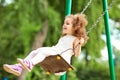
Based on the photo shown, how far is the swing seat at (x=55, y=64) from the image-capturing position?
96.1 inches

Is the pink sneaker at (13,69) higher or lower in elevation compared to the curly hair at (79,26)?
lower

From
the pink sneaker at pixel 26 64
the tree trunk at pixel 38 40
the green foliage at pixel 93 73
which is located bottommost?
the green foliage at pixel 93 73

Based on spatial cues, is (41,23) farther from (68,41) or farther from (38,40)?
(68,41)

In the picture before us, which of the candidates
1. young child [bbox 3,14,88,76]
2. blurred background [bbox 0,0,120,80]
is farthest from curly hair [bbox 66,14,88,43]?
blurred background [bbox 0,0,120,80]

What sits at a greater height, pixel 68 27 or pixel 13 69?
pixel 68 27

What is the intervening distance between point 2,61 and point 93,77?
11.8 ft

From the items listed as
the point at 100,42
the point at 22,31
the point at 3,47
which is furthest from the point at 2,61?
the point at 100,42

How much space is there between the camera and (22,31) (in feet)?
25.9

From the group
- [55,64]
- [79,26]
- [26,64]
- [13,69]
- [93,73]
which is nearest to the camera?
[26,64]

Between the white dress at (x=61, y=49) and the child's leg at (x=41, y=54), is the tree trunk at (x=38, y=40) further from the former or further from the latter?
the child's leg at (x=41, y=54)

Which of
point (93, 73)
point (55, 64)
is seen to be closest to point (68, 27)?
point (55, 64)

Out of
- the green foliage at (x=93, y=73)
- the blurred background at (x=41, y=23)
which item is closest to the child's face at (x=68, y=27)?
the blurred background at (x=41, y=23)

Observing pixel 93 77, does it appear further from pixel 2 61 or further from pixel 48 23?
pixel 48 23

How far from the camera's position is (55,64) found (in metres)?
2.53
